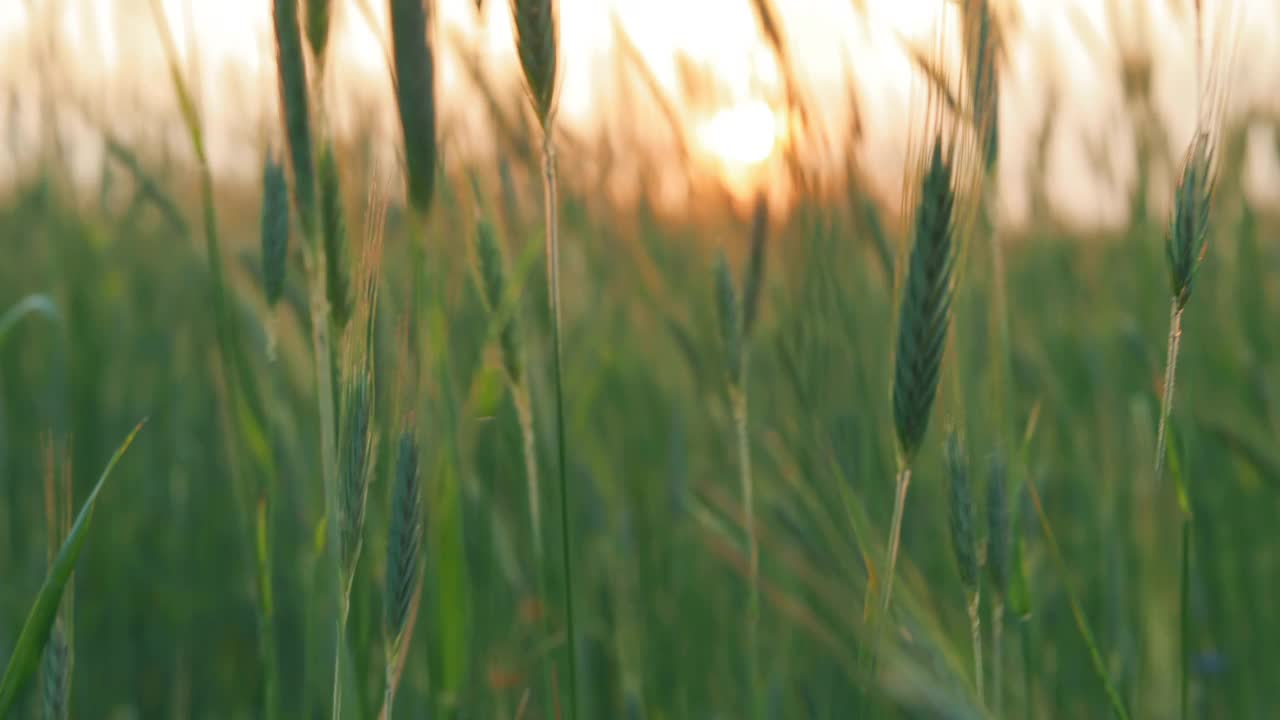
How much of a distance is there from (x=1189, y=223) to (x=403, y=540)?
374 millimetres

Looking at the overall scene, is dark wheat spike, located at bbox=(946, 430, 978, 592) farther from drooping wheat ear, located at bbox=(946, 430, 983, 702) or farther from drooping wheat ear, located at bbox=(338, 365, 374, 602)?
drooping wheat ear, located at bbox=(338, 365, 374, 602)

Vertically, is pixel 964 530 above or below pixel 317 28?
below

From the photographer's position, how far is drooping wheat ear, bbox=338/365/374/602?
400 millimetres

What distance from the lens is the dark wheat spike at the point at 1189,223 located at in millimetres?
441

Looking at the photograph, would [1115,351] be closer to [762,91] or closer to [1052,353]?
[1052,353]

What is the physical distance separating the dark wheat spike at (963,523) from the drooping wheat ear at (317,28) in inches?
13.5

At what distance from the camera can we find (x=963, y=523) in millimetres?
492

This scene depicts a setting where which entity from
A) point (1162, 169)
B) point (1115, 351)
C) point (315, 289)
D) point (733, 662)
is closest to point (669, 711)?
point (733, 662)

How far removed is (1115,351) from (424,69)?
5.09ft

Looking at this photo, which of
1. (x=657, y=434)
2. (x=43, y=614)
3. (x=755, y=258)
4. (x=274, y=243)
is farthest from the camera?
(x=657, y=434)

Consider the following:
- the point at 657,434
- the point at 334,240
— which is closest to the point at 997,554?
the point at 334,240

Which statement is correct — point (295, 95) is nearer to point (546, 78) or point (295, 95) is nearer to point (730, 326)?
point (546, 78)

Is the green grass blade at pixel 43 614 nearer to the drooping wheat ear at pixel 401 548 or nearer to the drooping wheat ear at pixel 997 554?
the drooping wheat ear at pixel 401 548

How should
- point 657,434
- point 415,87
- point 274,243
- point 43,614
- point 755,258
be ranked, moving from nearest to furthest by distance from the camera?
point 415,87
point 43,614
point 274,243
point 755,258
point 657,434
